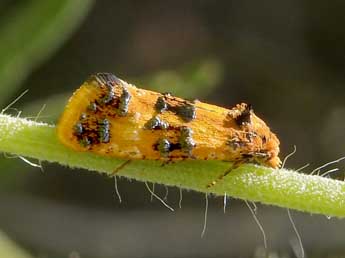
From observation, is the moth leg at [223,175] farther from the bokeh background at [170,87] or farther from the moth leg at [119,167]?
the bokeh background at [170,87]

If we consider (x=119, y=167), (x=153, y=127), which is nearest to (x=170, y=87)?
(x=153, y=127)

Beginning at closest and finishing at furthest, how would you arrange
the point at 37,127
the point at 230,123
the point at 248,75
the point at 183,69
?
the point at 37,127 → the point at 230,123 → the point at 183,69 → the point at 248,75

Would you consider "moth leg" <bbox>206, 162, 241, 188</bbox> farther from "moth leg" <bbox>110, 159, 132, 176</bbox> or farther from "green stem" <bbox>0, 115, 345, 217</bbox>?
"moth leg" <bbox>110, 159, 132, 176</bbox>

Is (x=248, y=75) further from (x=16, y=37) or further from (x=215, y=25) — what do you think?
(x=16, y=37)

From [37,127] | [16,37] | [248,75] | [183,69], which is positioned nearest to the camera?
[37,127]

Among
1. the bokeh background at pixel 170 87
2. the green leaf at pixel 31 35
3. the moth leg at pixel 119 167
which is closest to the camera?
the moth leg at pixel 119 167

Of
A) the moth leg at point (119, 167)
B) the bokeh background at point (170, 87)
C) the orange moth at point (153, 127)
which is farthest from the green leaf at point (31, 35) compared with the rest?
the moth leg at point (119, 167)

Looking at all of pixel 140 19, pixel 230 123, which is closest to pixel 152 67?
pixel 140 19

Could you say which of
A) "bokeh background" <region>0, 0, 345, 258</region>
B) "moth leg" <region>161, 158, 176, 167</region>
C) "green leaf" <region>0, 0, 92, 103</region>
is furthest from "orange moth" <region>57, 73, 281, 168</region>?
"green leaf" <region>0, 0, 92, 103</region>
